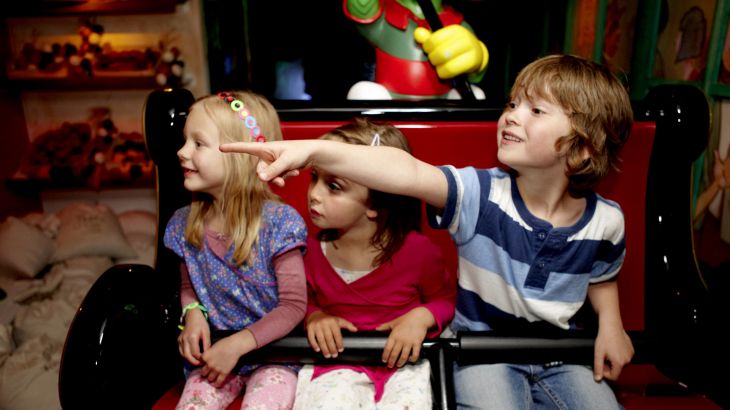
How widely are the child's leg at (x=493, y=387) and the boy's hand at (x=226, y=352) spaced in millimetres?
382

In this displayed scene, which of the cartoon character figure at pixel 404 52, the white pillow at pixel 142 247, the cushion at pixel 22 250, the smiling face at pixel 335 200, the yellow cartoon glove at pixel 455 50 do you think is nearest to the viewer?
the smiling face at pixel 335 200

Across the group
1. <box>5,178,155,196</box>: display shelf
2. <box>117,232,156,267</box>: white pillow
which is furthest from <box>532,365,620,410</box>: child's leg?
<box>5,178,155,196</box>: display shelf

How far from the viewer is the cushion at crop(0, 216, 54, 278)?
219cm

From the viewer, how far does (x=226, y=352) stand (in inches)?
35.9

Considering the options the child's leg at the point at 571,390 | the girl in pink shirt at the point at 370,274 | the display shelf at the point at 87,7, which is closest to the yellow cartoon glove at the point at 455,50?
the girl in pink shirt at the point at 370,274

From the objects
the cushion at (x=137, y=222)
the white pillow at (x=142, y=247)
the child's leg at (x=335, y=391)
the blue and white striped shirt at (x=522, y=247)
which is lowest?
the white pillow at (x=142, y=247)

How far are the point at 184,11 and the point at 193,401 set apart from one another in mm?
2469

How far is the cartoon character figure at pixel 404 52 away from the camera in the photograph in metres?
1.57

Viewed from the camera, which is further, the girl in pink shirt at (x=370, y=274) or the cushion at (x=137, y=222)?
the cushion at (x=137, y=222)

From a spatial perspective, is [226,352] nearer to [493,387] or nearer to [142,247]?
[493,387]

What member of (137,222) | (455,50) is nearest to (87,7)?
(137,222)

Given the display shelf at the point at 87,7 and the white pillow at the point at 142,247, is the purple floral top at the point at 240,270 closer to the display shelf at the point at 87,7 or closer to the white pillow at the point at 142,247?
the white pillow at the point at 142,247

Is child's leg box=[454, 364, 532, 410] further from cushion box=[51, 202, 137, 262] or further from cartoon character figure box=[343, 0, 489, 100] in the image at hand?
cushion box=[51, 202, 137, 262]

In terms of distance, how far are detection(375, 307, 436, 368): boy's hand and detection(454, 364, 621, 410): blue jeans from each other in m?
0.12
